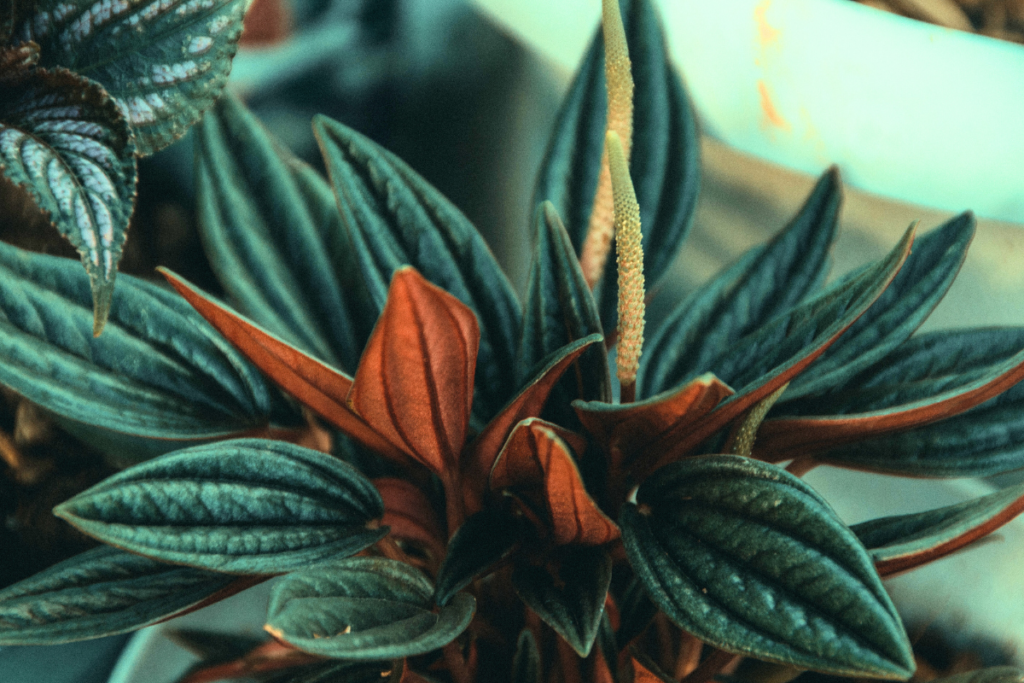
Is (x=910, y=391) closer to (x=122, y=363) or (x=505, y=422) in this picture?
(x=505, y=422)

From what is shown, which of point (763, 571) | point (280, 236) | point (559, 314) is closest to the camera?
point (763, 571)

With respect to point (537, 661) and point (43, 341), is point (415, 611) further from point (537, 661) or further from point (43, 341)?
point (43, 341)

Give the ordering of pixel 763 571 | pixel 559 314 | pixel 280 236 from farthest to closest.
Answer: pixel 280 236 < pixel 559 314 < pixel 763 571

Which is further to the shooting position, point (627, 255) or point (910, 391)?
point (910, 391)

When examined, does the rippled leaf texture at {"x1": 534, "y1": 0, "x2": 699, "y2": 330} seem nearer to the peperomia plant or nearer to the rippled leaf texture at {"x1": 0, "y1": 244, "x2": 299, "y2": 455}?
the peperomia plant

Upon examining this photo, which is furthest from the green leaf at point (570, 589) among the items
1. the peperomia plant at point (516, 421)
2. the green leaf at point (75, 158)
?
the green leaf at point (75, 158)

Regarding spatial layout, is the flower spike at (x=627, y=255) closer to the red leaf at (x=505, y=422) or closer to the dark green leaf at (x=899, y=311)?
the red leaf at (x=505, y=422)

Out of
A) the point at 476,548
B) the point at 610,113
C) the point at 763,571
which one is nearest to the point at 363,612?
the point at 476,548
